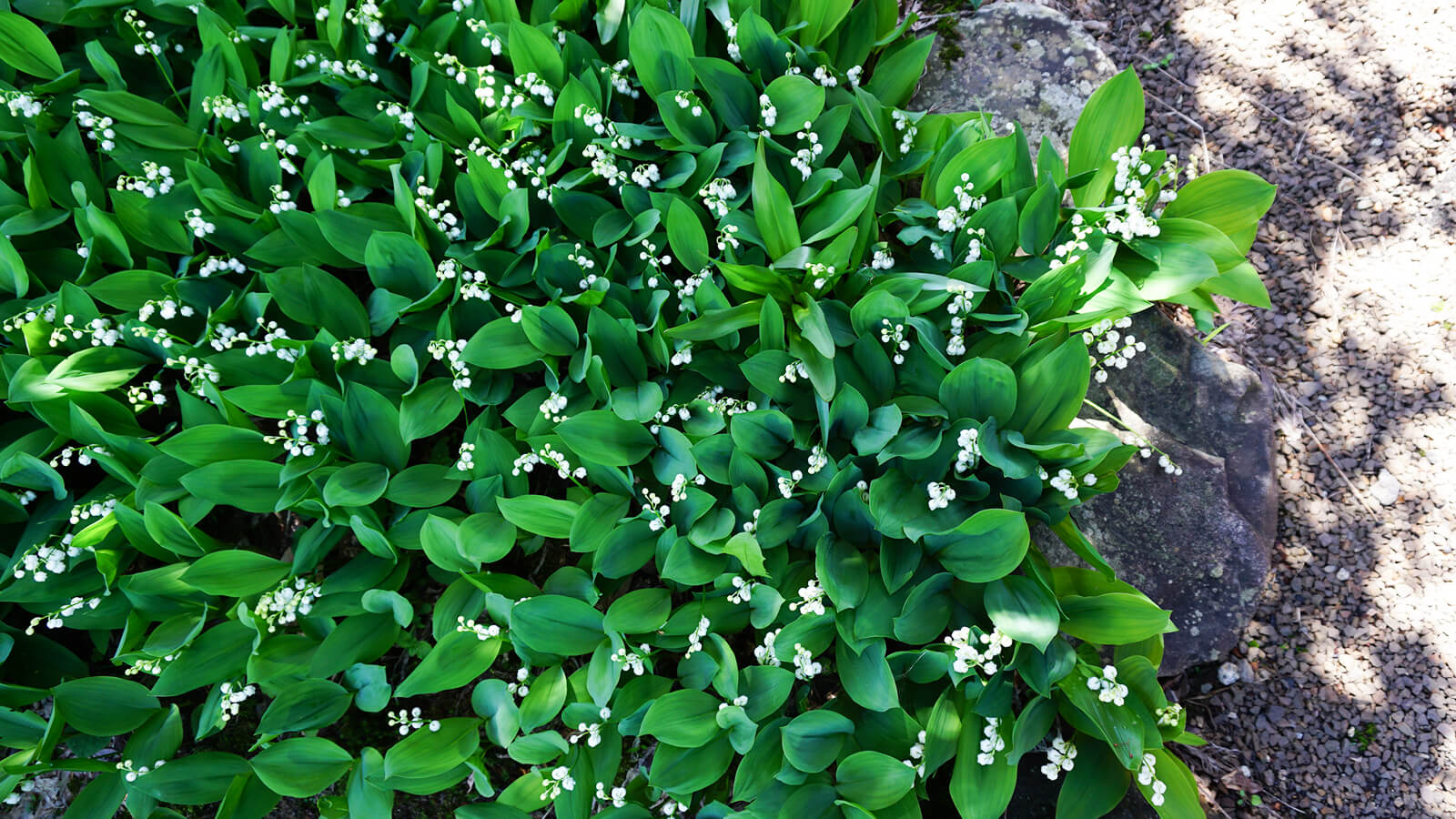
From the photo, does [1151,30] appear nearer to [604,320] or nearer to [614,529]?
[604,320]

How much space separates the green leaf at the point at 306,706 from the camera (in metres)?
2.01

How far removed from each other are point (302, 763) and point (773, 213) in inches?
71.4

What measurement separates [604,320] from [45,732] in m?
1.73

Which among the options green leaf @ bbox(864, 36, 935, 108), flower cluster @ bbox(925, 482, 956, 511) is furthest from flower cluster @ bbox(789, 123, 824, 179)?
flower cluster @ bbox(925, 482, 956, 511)

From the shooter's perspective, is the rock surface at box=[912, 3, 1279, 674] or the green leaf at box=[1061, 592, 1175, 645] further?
the rock surface at box=[912, 3, 1279, 674]

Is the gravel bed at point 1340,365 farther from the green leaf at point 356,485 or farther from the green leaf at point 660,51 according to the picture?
the green leaf at point 356,485

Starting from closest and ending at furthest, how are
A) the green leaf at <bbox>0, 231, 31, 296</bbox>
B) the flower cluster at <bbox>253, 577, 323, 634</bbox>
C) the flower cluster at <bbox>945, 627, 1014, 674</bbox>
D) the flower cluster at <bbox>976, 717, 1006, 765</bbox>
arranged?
the flower cluster at <bbox>945, 627, 1014, 674</bbox> → the flower cluster at <bbox>976, 717, 1006, 765</bbox> → the flower cluster at <bbox>253, 577, 323, 634</bbox> → the green leaf at <bbox>0, 231, 31, 296</bbox>

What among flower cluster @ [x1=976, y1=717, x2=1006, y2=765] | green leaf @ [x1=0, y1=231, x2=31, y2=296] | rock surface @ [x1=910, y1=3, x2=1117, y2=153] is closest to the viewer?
flower cluster @ [x1=976, y1=717, x2=1006, y2=765]

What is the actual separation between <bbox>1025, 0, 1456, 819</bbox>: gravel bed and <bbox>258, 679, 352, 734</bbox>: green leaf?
262 cm

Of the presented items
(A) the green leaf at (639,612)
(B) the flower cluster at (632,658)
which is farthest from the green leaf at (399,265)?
(B) the flower cluster at (632,658)

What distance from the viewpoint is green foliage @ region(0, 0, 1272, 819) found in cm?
192

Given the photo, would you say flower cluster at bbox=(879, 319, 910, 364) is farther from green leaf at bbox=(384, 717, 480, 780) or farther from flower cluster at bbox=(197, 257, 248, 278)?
flower cluster at bbox=(197, 257, 248, 278)

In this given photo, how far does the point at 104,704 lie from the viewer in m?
2.12

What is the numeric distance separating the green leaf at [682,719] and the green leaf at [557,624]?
9.3 inches
